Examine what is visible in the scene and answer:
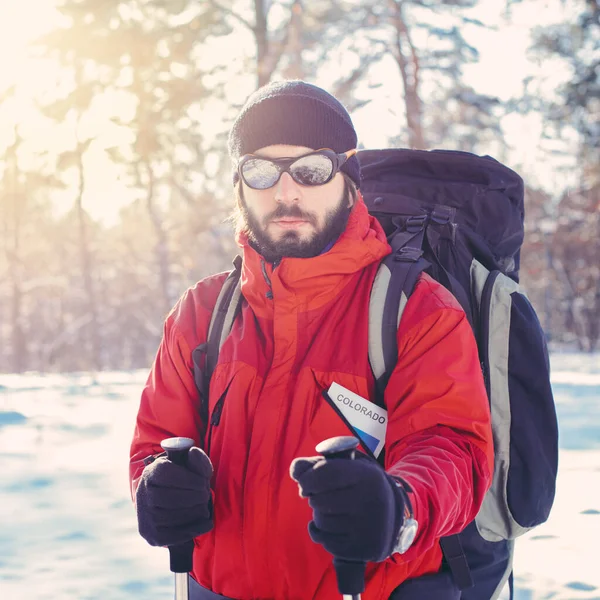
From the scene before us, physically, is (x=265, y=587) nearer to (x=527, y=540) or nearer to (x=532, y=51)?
(x=527, y=540)

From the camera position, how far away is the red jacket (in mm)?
1806

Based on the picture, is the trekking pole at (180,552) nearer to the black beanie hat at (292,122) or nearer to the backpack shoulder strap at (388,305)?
the backpack shoulder strap at (388,305)

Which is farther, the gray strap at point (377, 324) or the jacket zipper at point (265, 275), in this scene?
the jacket zipper at point (265, 275)

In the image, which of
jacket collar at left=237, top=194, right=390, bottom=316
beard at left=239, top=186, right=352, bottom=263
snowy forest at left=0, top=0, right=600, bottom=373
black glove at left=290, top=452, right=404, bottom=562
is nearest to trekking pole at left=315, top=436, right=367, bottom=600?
black glove at left=290, top=452, right=404, bottom=562

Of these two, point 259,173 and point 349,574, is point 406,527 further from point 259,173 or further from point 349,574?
point 259,173

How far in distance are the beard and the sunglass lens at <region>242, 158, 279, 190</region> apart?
83 mm

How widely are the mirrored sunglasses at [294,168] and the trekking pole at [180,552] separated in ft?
2.76

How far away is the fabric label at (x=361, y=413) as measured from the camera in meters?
1.89

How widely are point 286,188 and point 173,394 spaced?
692mm

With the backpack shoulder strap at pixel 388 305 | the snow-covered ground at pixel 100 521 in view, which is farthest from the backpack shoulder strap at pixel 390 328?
Result: the snow-covered ground at pixel 100 521

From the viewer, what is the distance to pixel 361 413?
1905mm

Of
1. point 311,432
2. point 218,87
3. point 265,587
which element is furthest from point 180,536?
point 218,87

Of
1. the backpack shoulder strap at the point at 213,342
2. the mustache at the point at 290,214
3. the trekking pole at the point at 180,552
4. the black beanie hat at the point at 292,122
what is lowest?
the trekking pole at the point at 180,552

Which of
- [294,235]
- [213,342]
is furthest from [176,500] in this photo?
[294,235]
